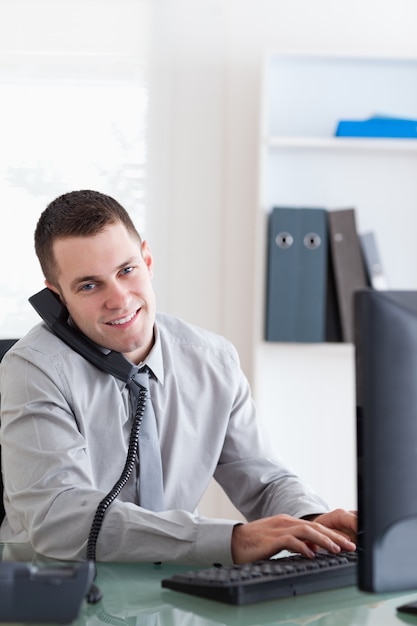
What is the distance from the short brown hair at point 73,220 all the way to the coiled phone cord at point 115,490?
318mm

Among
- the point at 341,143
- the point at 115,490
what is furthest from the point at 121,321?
the point at 341,143

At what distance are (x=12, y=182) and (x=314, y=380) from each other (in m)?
1.32

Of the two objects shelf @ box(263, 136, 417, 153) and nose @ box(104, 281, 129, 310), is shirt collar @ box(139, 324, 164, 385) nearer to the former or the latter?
nose @ box(104, 281, 129, 310)

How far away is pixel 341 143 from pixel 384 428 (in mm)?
2334

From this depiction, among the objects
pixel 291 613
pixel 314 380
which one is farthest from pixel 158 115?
pixel 291 613

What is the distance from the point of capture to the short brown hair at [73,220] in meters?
1.77

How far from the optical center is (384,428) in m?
0.98

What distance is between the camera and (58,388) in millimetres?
1692

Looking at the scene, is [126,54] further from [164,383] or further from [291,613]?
[291,613]

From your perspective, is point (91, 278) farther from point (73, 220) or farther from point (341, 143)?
point (341, 143)

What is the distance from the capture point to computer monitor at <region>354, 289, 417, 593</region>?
98cm

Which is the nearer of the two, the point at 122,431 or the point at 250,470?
the point at 122,431

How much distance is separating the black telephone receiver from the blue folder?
65.8 inches

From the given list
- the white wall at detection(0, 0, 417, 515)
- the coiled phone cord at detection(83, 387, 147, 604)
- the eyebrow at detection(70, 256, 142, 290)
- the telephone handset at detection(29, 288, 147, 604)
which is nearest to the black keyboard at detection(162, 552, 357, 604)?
the coiled phone cord at detection(83, 387, 147, 604)
